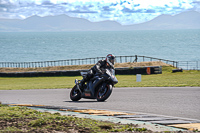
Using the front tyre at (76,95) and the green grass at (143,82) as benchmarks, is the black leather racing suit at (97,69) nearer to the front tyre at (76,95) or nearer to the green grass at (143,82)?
the front tyre at (76,95)

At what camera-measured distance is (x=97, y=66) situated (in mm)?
11914

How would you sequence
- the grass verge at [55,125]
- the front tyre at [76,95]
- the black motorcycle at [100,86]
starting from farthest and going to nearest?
the front tyre at [76,95] < the black motorcycle at [100,86] < the grass verge at [55,125]

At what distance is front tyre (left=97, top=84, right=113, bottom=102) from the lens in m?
11.7

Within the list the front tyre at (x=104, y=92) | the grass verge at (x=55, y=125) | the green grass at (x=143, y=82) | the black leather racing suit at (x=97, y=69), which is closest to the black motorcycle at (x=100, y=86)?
the front tyre at (x=104, y=92)

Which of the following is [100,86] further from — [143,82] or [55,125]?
[143,82]

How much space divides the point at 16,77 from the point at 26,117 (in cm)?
3384

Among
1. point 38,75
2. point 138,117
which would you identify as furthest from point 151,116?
point 38,75

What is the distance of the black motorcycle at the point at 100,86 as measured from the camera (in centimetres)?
1170

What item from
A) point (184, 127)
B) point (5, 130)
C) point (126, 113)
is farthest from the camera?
point (126, 113)

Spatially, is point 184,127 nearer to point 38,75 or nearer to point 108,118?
point 108,118

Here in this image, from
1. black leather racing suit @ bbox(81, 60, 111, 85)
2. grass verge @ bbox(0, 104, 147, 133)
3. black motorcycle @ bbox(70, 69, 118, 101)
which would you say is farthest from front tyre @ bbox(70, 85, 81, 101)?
grass verge @ bbox(0, 104, 147, 133)

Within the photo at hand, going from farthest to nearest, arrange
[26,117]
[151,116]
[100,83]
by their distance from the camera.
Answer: [100,83]
[151,116]
[26,117]

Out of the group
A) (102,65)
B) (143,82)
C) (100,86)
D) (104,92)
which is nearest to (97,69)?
(102,65)

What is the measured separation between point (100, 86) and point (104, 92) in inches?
10.9
